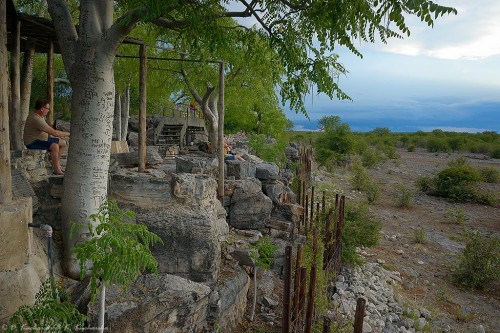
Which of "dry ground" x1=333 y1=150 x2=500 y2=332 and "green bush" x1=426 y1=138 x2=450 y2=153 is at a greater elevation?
"green bush" x1=426 y1=138 x2=450 y2=153

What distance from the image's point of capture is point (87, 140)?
530 centimetres

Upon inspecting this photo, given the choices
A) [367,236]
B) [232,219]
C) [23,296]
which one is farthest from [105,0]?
[367,236]

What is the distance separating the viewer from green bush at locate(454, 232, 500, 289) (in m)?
10.2

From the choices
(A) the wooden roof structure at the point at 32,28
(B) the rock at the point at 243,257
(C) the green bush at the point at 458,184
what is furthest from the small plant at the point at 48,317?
(C) the green bush at the point at 458,184

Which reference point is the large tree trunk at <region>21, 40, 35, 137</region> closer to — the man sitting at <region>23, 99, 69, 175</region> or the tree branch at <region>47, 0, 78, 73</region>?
the man sitting at <region>23, 99, 69, 175</region>

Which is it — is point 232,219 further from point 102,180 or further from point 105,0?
point 105,0

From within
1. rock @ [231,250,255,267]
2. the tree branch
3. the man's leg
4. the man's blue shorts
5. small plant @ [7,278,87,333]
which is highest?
the tree branch

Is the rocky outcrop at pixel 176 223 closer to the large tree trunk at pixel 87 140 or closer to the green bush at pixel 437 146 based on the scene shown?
the large tree trunk at pixel 87 140

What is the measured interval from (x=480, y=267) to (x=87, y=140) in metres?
9.80

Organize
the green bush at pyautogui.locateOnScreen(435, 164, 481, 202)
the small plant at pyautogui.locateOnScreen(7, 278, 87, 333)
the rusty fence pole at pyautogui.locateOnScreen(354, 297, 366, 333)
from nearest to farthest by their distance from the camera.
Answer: the small plant at pyautogui.locateOnScreen(7, 278, 87, 333)
the rusty fence pole at pyautogui.locateOnScreen(354, 297, 366, 333)
the green bush at pyautogui.locateOnScreen(435, 164, 481, 202)

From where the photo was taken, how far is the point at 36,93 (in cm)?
1955

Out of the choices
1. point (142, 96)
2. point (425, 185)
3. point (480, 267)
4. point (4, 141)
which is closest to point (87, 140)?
point (4, 141)

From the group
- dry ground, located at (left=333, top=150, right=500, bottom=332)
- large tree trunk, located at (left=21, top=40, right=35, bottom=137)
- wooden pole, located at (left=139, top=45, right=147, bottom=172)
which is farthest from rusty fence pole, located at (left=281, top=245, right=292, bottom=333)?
large tree trunk, located at (left=21, top=40, right=35, bottom=137)

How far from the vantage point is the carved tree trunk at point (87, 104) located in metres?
5.26
